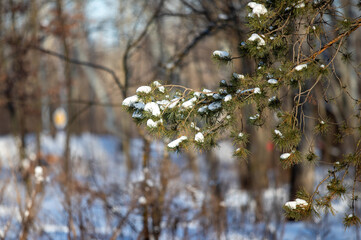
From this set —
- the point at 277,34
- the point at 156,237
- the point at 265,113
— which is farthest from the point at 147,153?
the point at 277,34

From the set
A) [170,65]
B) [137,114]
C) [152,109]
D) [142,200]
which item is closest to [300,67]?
[152,109]

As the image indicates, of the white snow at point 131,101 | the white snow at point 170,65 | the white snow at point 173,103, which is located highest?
the white snow at point 170,65

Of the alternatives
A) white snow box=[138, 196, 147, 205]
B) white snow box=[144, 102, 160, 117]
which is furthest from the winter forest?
white snow box=[138, 196, 147, 205]

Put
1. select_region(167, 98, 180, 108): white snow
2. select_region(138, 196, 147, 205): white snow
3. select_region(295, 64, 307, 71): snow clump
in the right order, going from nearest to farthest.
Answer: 1. select_region(295, 64, 307, 71): snow clump
2. select_region(167, 98, 180, 108): white snow
3. select_region(138, 196, 147, 205): white snow

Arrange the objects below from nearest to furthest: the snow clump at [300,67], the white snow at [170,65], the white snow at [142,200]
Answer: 1. the snow clump at [300,67]
2. the white snow at [142,200]
3. the white snow at [170,65]

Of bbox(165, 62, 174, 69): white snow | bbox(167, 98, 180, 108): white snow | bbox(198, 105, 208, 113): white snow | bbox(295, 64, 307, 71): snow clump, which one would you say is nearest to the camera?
bbox(295, 64, 307, 71): snow clump

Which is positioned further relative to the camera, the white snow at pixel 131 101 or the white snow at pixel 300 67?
the white snow at pixel 131 101

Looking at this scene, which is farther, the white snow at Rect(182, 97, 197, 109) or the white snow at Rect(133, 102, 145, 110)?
the white snow at Rect(182, 97, 197, 109)

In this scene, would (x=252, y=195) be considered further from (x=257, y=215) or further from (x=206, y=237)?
(x=206, y=237)

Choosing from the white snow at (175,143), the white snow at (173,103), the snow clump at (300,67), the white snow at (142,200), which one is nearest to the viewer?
the snow clump at (300,67)

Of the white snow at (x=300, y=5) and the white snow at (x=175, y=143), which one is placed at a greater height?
the white snow at (x=300, y=5)

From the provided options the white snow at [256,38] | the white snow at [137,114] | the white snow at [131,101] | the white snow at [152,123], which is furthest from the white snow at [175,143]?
the white snow at [256,38]

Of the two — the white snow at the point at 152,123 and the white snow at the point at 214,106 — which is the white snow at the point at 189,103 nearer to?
the white snow at the point at 214,106

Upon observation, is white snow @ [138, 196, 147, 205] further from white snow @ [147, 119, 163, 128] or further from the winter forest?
white snow @ [147, 119, 163, 128]
